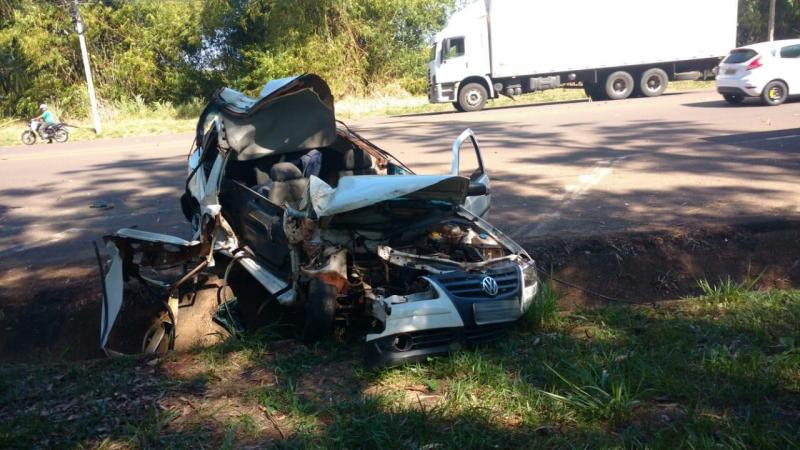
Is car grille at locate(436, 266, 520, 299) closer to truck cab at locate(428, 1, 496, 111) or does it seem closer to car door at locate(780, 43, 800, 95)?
car door at locate(780, 43, 800, 95)

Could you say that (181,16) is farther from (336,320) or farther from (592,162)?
(336,320)

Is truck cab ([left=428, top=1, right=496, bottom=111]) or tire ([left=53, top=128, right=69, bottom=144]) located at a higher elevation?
truck cab ([left=428, top=1, right=496, bottom=111])

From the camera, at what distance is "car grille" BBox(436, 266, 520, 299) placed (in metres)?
4.54

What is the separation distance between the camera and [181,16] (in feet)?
106

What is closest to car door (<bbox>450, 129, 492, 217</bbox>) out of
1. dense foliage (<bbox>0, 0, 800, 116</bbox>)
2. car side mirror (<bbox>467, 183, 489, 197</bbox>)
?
car side mirror (<bbox>467, 183, 489, 197</bbox>)

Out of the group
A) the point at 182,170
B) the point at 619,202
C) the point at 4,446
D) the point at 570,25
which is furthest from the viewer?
the point at 570,25

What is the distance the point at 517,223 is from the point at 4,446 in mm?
5657

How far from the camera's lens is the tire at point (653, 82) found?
25.2 meters

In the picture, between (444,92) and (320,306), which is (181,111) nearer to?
(444,92)

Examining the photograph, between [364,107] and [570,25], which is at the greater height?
[570,25]

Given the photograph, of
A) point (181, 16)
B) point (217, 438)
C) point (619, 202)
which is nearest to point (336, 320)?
point (217, 438)

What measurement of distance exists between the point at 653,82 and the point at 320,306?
927 inches

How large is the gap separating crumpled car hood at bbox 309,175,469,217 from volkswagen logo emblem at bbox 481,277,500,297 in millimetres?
698

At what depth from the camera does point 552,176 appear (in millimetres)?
10562
